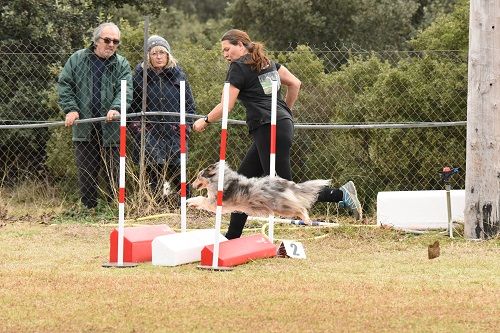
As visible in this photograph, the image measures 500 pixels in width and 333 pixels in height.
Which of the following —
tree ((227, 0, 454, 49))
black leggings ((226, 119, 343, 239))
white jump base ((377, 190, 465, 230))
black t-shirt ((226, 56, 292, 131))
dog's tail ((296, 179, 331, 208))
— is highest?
tree ((227, 0, 454, 49))

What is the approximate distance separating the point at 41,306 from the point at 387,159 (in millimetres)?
7118

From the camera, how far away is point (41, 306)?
7672 millimetres

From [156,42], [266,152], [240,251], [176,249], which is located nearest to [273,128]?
[266,152]

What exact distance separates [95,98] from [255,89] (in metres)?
3.62

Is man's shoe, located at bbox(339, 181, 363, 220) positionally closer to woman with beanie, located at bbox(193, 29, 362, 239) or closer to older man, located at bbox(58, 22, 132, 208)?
woman with beanie, located at bbox(193, 29, 362, 239)

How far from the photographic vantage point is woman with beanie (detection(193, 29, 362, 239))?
999 centimetres

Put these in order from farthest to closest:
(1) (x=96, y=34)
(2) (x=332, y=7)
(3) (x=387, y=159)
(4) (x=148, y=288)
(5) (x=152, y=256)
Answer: (2) (x=332, y=7), (3) (x=387, y=159), (1) (x=96, y=34), (5) (x=152, y=256), (4) (x=148, y=288)

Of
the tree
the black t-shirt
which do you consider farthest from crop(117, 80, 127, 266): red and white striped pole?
the tree

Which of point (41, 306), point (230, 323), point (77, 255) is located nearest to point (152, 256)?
point (77, 255)

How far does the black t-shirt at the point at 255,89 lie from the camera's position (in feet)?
32.7

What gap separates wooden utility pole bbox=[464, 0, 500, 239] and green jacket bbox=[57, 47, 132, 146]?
3.78 meters

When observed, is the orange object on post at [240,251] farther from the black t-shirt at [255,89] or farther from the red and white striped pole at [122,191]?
the black t-shirt at [255,89]

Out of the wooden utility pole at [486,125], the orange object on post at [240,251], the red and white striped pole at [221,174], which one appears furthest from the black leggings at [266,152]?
the wooden utility pole at [486,125]

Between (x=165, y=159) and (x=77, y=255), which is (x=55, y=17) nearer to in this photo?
(x=165, y=159)
